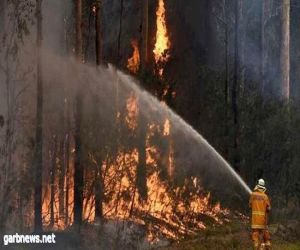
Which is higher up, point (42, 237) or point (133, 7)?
point (133, 7)

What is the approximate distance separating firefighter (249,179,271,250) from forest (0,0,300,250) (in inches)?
77.1

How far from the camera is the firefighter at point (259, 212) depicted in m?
14.4

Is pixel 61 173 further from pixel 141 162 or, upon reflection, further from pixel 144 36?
pixel 144 36

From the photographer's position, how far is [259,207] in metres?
14.4

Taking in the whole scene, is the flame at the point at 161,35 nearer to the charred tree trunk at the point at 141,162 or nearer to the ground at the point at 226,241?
the charred tree trunk at the point at 141,162

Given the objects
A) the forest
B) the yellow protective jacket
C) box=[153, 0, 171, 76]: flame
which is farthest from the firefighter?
box=[153, 0, 171, 76]: flame

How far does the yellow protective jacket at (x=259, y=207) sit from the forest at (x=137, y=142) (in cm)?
212

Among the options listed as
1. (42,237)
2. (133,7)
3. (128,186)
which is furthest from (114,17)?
(42,237)

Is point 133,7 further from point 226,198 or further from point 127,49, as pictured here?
point 226,198

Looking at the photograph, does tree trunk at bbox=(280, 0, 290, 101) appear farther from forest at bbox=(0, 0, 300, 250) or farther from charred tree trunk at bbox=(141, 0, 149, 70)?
charred tree trunk at bbox=(141, 0, 149, 70)

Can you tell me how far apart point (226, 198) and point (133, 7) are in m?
13.3

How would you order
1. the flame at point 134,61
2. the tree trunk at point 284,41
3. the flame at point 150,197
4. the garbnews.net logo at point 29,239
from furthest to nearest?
the tree trunk at point 284,41 → the flame at point 134,61 → the flame at point 150,197 → the garbnews.net logo at point 29,239

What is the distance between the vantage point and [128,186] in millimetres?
17750

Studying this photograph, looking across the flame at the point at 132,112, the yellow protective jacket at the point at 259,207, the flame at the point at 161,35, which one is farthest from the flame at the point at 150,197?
the flame at the point at 161,35
